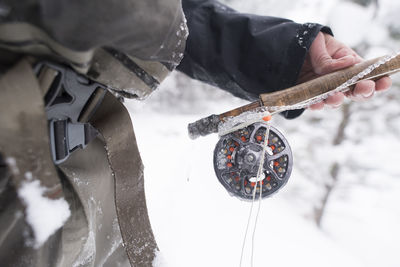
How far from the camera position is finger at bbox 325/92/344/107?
1337 millimetres

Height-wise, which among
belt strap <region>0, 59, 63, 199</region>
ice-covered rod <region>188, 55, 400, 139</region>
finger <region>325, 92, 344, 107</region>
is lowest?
finger <region>325, 92, 344, 107</region>

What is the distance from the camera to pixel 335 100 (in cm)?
137

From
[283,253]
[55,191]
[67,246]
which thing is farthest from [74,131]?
[283,253]

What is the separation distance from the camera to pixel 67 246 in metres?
0.87

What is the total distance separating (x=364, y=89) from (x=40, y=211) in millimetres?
1269

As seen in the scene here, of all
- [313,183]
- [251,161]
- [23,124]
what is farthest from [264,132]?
Result: [313,183]

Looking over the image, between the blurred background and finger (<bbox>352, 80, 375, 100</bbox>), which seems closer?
finger (<bbox>352, 80, 375, 100</bbox>)

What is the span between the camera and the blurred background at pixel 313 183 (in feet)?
11.1

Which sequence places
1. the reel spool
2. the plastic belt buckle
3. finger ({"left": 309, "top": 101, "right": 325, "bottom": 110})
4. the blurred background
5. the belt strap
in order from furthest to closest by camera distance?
the blurred background → finger ({"left": 309, "top": 101, "right": 325, "bottom": 110}) → the reel spool → the plastic belt buckle → the belt strap

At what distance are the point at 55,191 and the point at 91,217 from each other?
0.84ft

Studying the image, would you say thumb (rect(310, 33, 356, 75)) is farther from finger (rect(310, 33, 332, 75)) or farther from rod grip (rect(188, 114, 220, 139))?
rod grip (rect(188, 114, 220, 139))

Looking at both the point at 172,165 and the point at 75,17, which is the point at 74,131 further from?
the point at 172,165

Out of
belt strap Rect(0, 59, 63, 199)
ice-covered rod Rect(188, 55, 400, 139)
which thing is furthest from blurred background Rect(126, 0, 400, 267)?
belt strap Rect(0, 59, 63, 199)

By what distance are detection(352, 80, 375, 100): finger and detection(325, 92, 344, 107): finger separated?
67 mm
